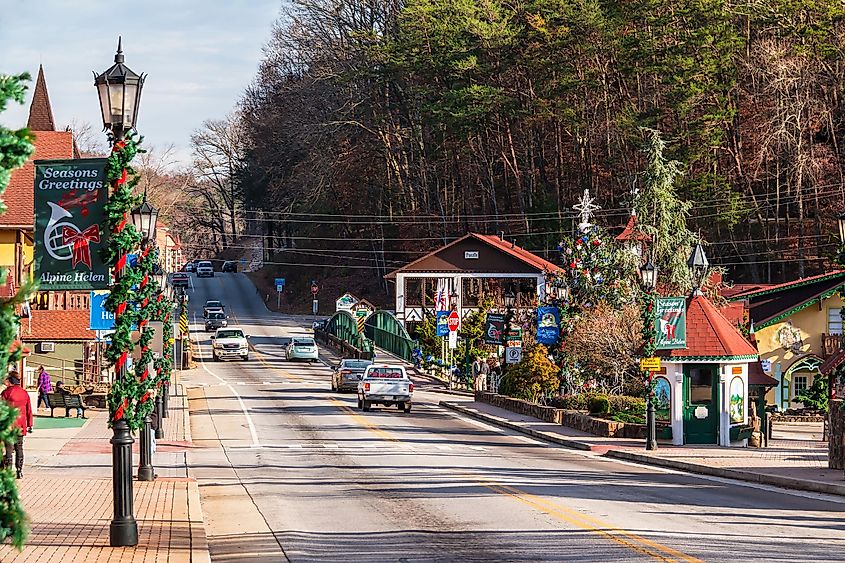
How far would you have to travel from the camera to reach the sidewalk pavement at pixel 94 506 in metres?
13.5

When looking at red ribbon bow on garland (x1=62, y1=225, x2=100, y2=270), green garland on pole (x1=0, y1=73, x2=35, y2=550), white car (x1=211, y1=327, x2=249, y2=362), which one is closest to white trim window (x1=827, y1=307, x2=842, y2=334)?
white car (x1=211, y1=327, x2=249, y2=362)

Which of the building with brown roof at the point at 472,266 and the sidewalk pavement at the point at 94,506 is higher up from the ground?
the building with brown roof at the point at 472,266

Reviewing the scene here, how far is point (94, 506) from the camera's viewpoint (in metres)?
18.0

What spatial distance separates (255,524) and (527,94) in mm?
65012

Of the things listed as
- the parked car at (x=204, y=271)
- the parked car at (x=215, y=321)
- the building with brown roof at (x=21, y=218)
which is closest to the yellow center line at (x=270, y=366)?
the parked car at (x=215, y=321)

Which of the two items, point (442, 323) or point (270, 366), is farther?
point (270, 366)

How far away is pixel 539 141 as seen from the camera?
86.0 m

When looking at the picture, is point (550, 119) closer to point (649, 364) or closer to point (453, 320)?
point (453, 320)

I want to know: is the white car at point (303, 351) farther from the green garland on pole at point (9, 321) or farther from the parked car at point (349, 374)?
the green garland on pole at point (9, 321)

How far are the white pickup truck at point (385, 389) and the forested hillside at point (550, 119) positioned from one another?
27269mm

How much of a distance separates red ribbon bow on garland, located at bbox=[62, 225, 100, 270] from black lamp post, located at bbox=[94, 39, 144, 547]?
19.1 inches

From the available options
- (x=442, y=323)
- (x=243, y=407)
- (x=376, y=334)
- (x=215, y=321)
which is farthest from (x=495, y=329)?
(x=215, y=321)

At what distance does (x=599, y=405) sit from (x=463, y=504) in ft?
63.7

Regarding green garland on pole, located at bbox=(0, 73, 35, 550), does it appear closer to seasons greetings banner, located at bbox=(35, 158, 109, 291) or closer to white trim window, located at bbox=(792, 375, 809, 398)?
seasons greetings banner, located at bbox=(35, 158, 109, 291)
